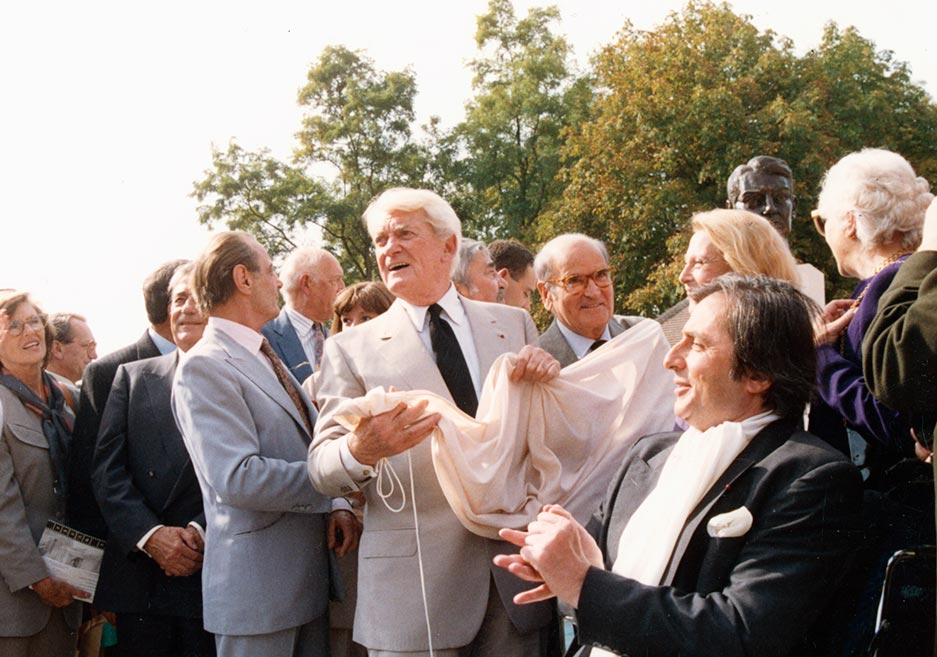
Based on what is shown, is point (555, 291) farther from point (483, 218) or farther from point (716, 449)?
point (483, 218)

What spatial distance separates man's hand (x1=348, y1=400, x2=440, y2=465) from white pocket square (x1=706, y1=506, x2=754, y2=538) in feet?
3.62

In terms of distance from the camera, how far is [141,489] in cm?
439

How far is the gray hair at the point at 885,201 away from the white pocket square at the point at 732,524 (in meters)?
1.10

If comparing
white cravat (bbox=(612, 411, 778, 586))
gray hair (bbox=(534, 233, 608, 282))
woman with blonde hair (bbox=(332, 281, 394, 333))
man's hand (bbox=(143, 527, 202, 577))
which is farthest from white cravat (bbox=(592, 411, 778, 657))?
woman with blonde hair (bbox=(332, 281, 394, 333))

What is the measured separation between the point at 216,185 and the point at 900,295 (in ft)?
95.4

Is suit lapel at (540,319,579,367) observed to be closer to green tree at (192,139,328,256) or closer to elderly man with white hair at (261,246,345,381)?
elderly man with white hair at (261,246,345,381)

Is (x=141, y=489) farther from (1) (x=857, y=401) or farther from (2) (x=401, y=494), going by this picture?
(1) (x=857, y=401)

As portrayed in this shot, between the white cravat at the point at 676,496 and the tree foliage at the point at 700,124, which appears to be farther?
the tree foliage at the point at 700,124

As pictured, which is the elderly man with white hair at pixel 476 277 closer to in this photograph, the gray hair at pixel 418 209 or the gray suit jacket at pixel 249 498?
the gray hair at pixel 418 209

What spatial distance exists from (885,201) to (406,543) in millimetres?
2039

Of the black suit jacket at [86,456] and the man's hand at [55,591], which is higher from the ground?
the black suit jacket at [86,456]

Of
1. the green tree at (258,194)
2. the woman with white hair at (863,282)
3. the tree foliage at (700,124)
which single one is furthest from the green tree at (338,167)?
the woman with white hair at (863,282)

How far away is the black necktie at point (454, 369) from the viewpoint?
3.68 meters

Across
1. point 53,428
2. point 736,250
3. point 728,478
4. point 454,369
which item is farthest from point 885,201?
point 53,428
